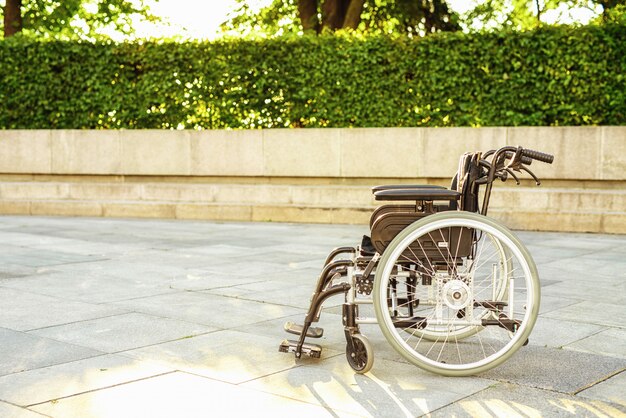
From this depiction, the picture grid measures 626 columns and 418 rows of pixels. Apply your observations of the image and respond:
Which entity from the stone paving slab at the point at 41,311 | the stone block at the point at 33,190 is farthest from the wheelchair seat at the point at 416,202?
the stone block at the point at 33,190

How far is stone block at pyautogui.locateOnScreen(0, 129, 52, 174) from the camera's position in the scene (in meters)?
15.3

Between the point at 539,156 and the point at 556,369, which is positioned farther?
the point at 556,369

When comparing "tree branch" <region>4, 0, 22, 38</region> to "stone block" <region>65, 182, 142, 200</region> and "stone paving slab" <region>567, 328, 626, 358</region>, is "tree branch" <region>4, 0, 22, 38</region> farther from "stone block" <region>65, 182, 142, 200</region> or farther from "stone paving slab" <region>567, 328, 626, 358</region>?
"stone paving slab" <region>567, 328, 626, 358</region>

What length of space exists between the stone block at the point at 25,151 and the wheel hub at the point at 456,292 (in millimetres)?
12167

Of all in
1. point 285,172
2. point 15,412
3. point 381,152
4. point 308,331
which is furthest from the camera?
point 285,172

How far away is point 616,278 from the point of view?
7.84m

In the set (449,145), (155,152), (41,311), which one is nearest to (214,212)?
(155,152)

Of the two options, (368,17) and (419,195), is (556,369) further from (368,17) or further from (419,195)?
(368,17)

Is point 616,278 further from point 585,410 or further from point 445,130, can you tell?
point 445,130

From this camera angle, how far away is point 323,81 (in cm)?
1425

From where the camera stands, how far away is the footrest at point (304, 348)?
15.1 ft

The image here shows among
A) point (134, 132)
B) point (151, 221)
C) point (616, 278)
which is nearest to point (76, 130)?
point (134, 132)

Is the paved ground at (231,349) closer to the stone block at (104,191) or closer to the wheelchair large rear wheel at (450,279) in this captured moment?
the wheelchair large rear wheel at (450,279)

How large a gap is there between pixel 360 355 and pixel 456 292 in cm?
58
